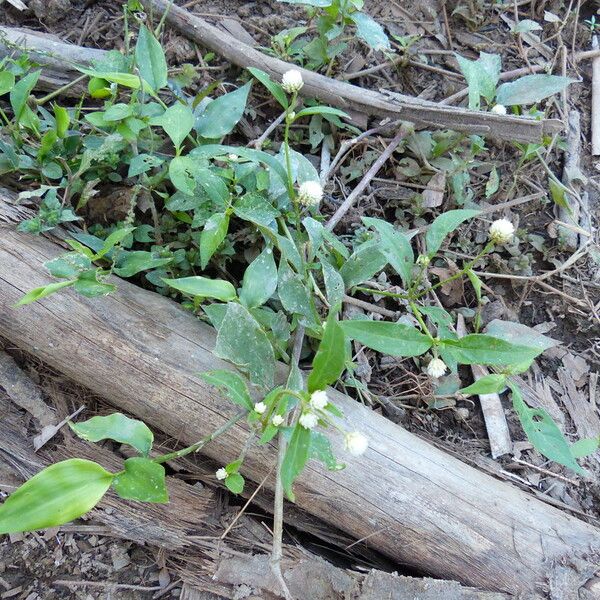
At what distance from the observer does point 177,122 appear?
1.50 metres

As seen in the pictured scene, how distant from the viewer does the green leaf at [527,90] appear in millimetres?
1792

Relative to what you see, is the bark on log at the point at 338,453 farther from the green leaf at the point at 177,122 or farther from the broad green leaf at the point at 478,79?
the broad green leaf at the point at 478,79

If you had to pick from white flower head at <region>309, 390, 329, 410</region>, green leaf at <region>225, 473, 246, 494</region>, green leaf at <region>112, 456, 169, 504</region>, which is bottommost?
green leaf at <region>225, 473, 246, 494</region>

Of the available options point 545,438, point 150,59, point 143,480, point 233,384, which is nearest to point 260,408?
point 233,384

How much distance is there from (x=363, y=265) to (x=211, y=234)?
39 centimetres

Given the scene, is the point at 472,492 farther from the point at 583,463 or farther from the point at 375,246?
the point at 375,246

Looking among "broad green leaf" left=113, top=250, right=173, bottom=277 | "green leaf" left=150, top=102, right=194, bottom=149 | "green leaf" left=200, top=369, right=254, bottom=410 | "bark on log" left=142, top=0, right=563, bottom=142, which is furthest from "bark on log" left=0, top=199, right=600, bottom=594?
"bark on log" left=142, top=0, right=563, bottom=142

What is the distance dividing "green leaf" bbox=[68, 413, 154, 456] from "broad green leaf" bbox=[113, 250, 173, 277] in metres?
0.39

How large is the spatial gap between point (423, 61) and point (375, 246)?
3.04ft

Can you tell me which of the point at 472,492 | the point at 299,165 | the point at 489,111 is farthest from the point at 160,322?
the point at 489,111

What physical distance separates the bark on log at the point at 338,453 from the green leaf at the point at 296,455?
301 millimetres

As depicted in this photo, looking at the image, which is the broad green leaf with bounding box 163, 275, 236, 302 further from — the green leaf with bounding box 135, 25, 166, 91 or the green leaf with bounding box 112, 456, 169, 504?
the green leaf with bounding box 135, 25, 166, 91

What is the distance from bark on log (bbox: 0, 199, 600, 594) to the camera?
54.3 inches

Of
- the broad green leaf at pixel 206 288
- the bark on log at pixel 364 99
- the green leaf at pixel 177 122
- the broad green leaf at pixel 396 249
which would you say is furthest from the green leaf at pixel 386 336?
the bark on log at pixel 364 99
